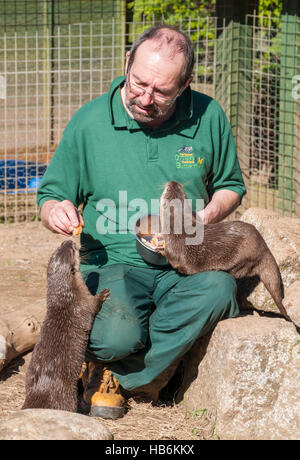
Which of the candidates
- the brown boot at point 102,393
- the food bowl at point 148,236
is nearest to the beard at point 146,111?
the food bowl at point 148,236

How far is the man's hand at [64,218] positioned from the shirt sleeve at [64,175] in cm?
25

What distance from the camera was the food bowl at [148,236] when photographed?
13.2 ft

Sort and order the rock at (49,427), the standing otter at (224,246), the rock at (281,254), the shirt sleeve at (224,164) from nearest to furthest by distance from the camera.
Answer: the rock at (49,427) < the standing otter at (224,246) < the shirt sleeve at (224,164) < the rock at (281,254)

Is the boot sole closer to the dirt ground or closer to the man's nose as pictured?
the dirt ground

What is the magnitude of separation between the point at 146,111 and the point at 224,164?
27.7 inches

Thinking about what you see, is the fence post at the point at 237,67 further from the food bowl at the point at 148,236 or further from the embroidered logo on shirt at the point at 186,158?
the food bowl at the point at 148,236

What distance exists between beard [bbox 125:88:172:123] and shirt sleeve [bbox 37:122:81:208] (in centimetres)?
42

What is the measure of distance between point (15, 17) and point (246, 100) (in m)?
3.88

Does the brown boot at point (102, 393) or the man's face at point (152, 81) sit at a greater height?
the man's face at point (152, 81)

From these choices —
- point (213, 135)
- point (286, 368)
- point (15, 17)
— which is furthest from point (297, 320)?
point (15, 17)

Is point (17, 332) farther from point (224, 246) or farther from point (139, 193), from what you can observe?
point (224, 246)

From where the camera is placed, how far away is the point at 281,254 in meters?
4.65

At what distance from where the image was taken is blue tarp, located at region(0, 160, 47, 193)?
820 cm
